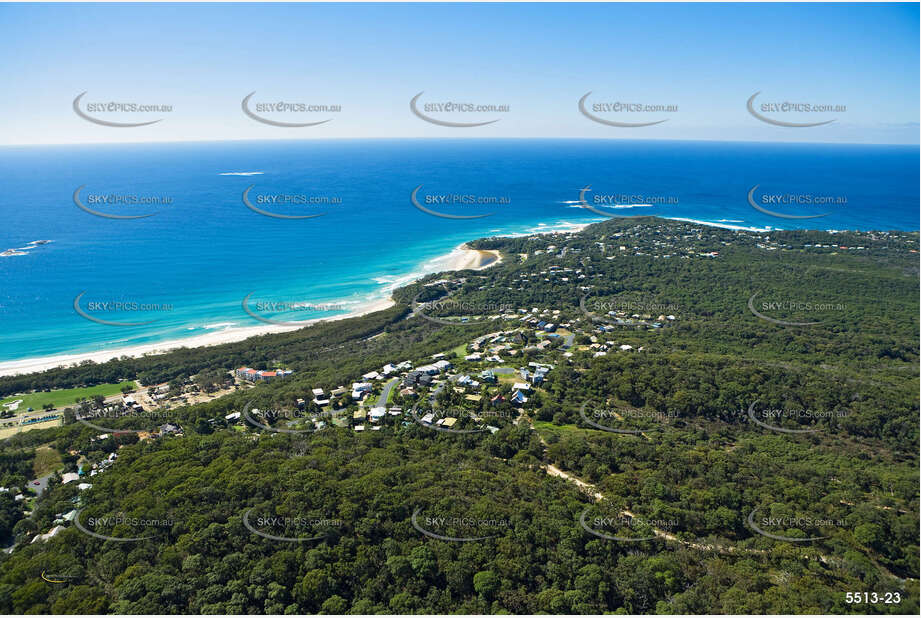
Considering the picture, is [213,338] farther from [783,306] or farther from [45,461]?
[783,306]

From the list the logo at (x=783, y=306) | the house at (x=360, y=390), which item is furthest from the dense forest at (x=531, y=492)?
the house at (x=360, y=390)

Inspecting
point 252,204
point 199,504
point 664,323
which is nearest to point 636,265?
point 664,323

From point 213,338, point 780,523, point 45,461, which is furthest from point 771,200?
point 45,461

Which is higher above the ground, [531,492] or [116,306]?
[116,306]

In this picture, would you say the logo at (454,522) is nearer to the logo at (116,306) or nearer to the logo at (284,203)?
the logo at (116,306)

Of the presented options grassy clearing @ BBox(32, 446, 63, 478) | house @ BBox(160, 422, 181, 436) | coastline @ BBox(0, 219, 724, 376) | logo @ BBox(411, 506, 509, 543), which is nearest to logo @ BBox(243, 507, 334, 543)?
logo @ BBox(411, 506, 509, 543)
